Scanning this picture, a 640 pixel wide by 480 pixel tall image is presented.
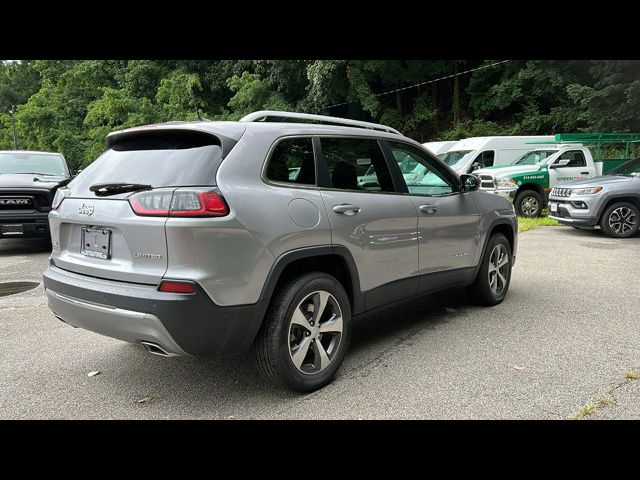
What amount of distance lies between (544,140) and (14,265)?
15407 millimetres

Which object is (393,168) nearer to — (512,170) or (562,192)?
(562,192)

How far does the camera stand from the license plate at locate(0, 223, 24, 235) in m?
8.12

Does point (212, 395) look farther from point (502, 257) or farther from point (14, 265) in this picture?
point (14, 265)

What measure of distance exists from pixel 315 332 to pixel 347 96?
92.0ft

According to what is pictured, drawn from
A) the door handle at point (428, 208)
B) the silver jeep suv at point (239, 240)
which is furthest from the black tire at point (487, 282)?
the silver jeep suv at point (239, 240)

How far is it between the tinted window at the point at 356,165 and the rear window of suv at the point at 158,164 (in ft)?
3.05

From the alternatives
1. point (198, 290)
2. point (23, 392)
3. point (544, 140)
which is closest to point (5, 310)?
point (23, 392)

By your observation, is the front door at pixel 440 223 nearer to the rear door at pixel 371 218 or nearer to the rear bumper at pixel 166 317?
the rear door at pixel 371 218

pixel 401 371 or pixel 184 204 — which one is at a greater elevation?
pixel 184 204

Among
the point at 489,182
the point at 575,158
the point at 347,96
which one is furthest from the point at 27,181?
the point at 347,96

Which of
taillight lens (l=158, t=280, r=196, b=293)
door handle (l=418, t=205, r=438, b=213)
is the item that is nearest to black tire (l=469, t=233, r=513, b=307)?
door handle (l=418, t=205, r=438, b=213)

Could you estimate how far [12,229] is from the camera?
8164 mm

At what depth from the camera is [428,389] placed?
331 cm

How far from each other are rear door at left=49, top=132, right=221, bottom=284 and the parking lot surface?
0.89m
